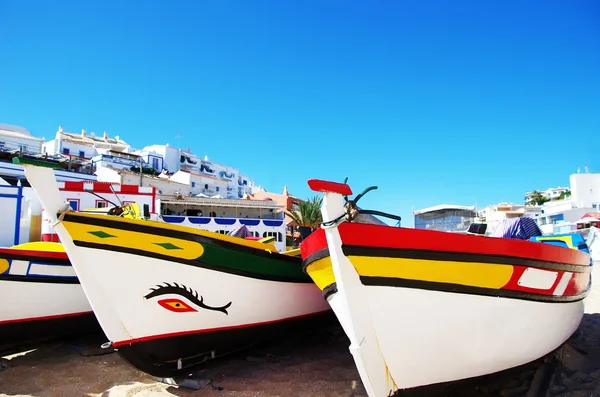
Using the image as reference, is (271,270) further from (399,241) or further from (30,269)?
(30,269)

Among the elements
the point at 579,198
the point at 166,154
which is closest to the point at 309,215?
the point at 166,154

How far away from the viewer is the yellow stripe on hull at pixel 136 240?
3344 mm

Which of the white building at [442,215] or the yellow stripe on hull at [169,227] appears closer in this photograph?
the yellow stripe on hull at [169,227]

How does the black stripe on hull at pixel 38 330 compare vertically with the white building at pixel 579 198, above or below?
below

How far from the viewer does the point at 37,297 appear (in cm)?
456

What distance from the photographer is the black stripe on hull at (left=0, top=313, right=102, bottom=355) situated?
440 cm

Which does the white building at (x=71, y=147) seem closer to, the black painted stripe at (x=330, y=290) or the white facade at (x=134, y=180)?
the white facade at (x=134, y=180)

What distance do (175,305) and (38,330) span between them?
8.00 feet

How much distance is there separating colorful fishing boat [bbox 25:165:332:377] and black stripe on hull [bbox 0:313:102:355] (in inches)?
72.9

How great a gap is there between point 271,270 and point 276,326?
803mm

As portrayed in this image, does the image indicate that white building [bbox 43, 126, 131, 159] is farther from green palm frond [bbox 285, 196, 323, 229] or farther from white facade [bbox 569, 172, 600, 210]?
white facade [bbox 569, 172, 600, 210]

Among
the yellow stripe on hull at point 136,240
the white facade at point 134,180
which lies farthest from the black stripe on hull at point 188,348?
the white facade at point 134,180

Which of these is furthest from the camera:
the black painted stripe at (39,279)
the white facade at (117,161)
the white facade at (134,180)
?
the white facade at (117,161)

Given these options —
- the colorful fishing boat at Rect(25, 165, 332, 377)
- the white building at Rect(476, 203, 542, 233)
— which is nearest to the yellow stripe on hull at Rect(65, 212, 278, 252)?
the colorful fishing boat at Rect(25, 165, 332, 377)
